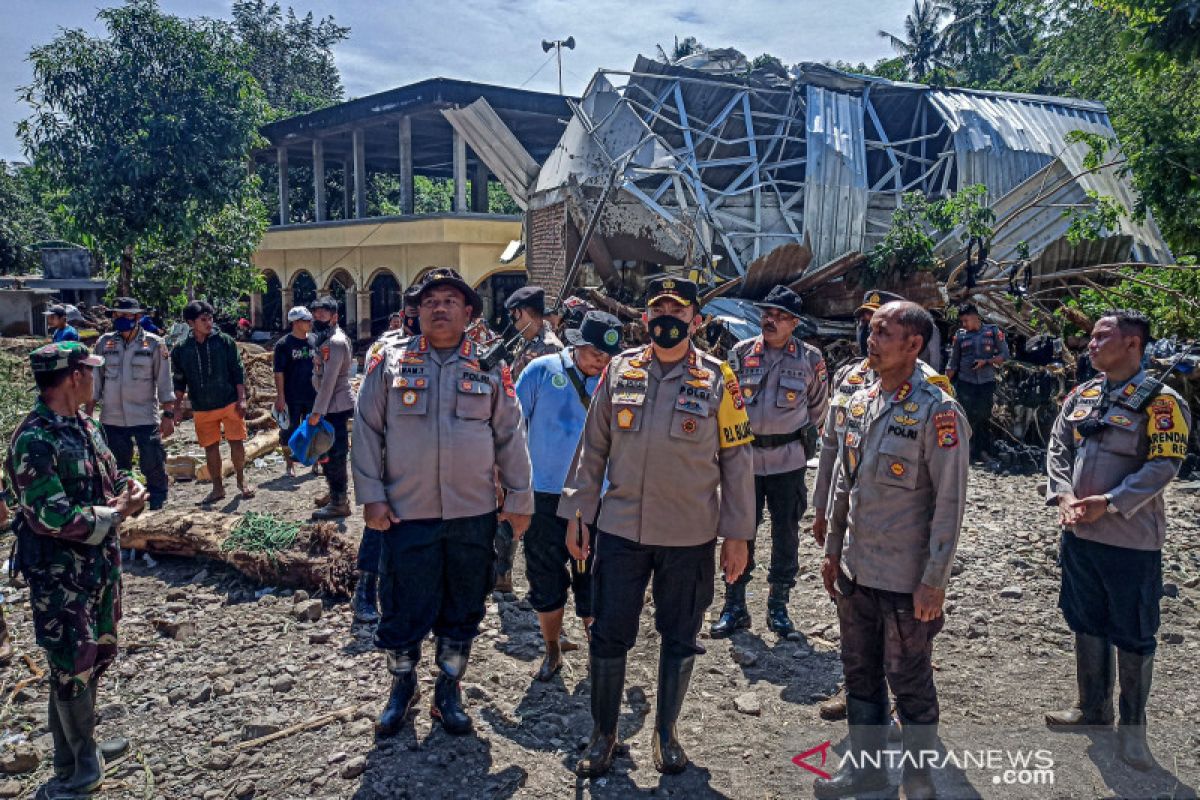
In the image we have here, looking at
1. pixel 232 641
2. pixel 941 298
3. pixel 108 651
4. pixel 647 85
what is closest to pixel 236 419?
pixel 232 641

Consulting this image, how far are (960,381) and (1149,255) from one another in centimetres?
831

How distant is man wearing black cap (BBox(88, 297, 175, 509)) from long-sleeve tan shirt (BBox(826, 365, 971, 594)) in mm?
6022

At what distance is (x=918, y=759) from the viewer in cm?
309

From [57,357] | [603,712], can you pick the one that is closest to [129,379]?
[57,357]

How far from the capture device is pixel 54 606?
3164 millimetres

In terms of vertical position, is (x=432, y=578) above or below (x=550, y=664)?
above

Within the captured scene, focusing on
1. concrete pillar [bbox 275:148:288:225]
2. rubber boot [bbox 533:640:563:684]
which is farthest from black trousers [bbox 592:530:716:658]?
concrete pillar [bbox 275:148:288:225]

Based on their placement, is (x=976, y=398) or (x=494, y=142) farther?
(x=494, y=142)

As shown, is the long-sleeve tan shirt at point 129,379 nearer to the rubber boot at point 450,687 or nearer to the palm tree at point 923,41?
the rubber boot at point 450,687

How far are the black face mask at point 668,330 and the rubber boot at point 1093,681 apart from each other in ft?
7.22

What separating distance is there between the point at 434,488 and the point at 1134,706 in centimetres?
310

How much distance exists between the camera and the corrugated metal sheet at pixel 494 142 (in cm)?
1775

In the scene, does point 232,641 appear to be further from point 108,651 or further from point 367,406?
point 367,406

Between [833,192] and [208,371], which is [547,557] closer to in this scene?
[208,371]
